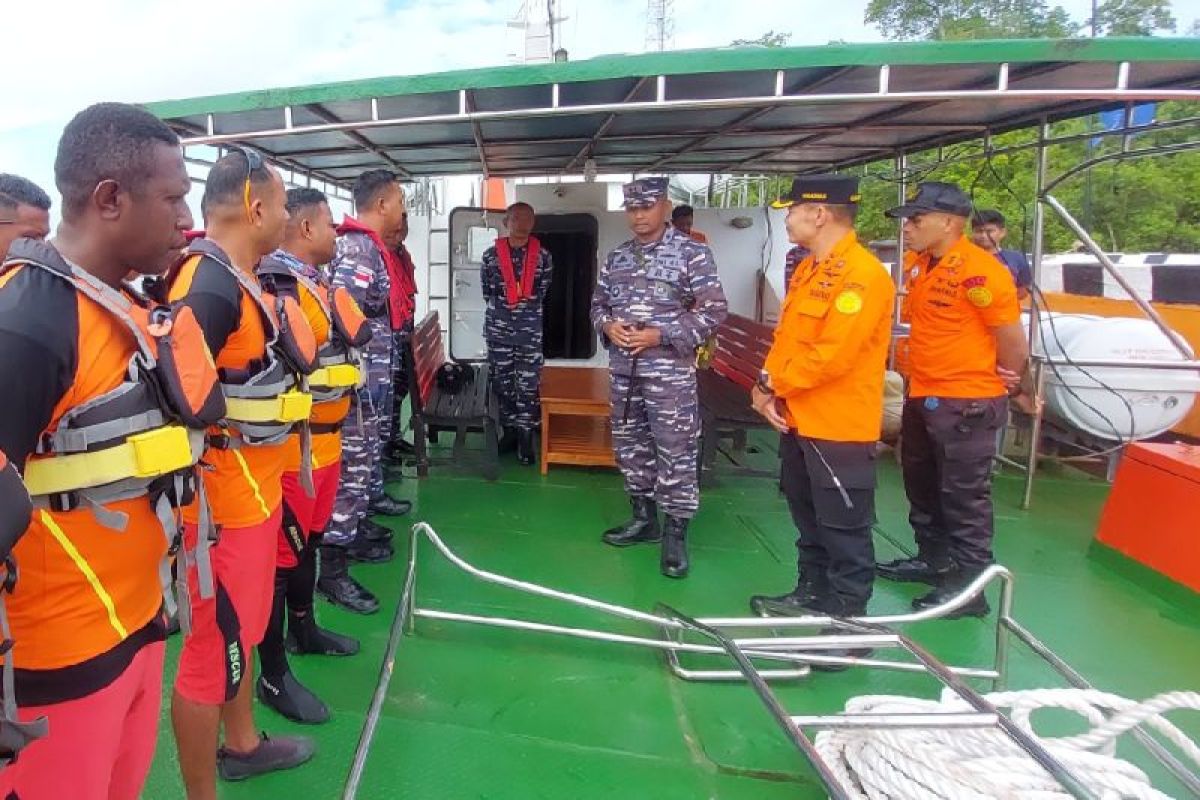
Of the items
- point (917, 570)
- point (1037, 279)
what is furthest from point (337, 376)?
point (1037, 279)

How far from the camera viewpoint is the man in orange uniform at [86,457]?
102 centimetres

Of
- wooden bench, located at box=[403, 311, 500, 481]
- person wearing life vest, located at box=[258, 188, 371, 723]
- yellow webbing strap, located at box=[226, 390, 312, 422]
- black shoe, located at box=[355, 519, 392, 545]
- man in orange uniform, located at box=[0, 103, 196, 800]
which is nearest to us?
man in orange uniform, located at box=[0, 103, 196, 800]

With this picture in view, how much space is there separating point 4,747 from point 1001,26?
33.4 m

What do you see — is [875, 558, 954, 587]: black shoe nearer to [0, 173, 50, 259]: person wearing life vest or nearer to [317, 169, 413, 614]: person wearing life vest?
[317, 169, 413, 614]: person wearing life vest

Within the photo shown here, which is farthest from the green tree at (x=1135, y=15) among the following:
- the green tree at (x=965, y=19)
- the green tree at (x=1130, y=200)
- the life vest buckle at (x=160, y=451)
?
the life vest buckle at (x=160, y=451)

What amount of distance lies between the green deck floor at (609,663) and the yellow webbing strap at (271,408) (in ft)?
3.56

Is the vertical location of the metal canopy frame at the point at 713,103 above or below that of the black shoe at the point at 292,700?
above

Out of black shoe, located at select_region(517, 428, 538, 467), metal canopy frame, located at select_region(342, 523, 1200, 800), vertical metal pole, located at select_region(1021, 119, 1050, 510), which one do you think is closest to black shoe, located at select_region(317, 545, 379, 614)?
metal canopy frame, located at select_region(342, 523, 1200, 800)

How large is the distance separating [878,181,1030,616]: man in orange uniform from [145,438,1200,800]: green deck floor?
43cm

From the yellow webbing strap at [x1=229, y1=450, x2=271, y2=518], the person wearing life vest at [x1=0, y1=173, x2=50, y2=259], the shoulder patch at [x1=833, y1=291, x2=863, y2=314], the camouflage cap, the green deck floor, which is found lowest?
the green deck floor

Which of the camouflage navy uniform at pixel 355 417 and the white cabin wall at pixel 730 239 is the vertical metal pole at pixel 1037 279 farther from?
the camouflage navy uniform at pixel 355 417

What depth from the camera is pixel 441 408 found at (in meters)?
5.20

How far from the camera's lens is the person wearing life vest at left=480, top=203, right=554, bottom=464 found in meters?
5.42

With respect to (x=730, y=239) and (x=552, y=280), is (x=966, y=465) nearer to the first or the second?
(x=730, y=239)
